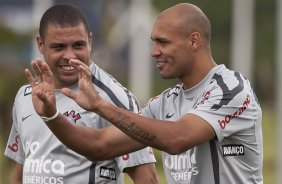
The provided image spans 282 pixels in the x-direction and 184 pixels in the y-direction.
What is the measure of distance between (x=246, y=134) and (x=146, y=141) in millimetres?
926

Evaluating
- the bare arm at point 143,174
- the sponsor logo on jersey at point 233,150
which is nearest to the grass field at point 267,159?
the bare arm at point 143,174

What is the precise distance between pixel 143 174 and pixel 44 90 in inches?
55.3

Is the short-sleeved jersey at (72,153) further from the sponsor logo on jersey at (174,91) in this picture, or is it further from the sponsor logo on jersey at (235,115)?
the sponsor logo on jersey at (235,115)

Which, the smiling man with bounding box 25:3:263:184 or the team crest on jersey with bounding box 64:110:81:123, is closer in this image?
the smiling man with bounding box 25:3:263:184

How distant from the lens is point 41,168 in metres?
9.87

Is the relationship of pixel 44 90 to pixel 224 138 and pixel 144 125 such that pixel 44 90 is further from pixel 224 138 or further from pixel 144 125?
pixel 224 138

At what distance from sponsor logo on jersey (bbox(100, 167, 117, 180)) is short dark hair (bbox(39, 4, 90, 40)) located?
1156 millimetres

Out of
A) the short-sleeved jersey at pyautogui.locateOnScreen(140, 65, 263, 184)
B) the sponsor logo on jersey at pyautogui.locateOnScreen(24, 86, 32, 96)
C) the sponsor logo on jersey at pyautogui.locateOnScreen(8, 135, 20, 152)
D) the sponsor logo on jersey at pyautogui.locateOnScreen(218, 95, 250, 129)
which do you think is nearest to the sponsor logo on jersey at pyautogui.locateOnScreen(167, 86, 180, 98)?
the short-sleeved jersey at pyautogui.locateOnScreen(140, 65, 263, 184)

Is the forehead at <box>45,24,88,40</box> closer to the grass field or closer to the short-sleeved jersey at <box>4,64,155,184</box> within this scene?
the short-sleeved jersey at <box>4,64,155,184</box>

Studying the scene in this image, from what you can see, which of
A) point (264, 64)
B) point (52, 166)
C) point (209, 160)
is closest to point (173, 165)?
point (209, 160)

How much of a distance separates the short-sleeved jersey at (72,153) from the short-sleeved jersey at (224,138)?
529mm

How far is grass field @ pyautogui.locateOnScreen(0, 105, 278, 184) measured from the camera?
72.4 ft

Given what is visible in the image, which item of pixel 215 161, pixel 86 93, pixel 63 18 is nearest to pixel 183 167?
pixel 215 161

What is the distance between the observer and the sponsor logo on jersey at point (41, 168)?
9805 mm
